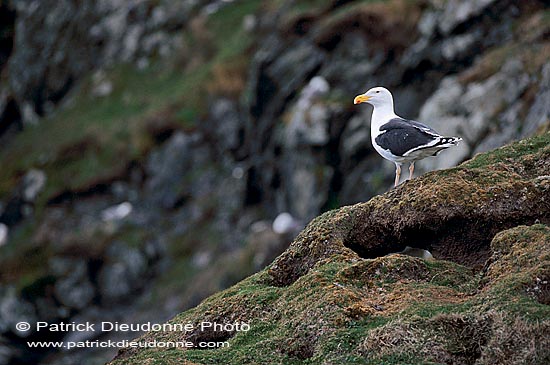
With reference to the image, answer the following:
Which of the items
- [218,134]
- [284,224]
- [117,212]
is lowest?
[117,212]

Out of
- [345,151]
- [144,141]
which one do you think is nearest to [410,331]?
[345,151]

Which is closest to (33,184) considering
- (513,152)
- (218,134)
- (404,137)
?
(218,134)

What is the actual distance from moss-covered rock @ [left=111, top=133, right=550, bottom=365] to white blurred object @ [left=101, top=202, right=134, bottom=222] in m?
34.8

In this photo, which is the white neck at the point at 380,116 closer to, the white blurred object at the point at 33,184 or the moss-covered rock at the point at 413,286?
the moss-covered rock at the point at 413,286

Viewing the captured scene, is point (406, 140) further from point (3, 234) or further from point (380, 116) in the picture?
point (3, 234)

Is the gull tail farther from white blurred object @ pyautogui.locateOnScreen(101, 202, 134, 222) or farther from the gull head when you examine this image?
white blurred object @ pyautogui.locateOnScreen(101, 202, 134, 222)

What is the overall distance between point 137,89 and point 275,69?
13.4 metres

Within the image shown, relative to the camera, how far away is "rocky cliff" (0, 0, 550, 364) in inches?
1553

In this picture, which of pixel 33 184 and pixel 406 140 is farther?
pixel 33 184

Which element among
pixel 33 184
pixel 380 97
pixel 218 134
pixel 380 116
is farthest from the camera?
pixel 33 184

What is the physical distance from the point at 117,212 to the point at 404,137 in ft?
116

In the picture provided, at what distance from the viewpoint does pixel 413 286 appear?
1319 cm

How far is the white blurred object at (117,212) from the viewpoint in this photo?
163 ft

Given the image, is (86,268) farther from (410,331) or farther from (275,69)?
(410,331)
